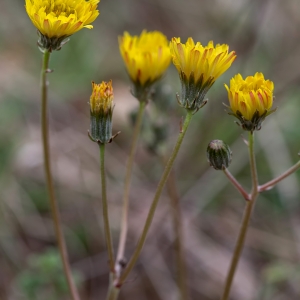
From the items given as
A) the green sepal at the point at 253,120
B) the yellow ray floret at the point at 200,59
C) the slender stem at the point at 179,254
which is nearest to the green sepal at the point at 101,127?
the yellow ray floret at the point at 200,59

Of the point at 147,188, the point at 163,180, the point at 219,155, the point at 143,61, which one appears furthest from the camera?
the point at 147,188

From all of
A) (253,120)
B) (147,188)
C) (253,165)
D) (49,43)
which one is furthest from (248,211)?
(147,188)

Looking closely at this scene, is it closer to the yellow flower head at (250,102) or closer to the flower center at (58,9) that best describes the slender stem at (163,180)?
the yellow flower head at (250,102)

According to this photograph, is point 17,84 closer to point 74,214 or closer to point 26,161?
point 26,161

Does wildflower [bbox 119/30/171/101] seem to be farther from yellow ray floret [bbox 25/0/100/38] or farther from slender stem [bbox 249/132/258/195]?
slender stem [bbox 249/132/258/195]

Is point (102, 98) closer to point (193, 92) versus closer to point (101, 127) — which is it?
point (101, 127)
